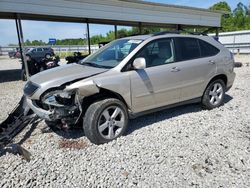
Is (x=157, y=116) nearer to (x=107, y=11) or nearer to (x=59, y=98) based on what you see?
(x=59, y=98)

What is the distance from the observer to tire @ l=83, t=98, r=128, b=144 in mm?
3523

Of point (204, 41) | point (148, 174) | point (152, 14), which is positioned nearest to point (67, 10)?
point (152, 14)

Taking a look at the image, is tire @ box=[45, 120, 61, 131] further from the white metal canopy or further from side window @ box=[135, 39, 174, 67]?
the white metal canopy

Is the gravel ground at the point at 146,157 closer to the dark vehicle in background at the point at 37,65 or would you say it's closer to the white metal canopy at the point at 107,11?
the dark vehicle in background at the point at 37,65

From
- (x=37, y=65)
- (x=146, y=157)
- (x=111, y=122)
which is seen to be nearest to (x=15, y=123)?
(x=111, y=122)

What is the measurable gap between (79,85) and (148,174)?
1.63 meters

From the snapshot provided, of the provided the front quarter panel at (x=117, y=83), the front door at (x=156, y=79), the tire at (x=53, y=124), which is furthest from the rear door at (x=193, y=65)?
the tire at (x=53, y=124)

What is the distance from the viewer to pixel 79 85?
340cm

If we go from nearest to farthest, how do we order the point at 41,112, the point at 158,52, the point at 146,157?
the point at 146,157 < the point at 41,112 < the point at 158,52

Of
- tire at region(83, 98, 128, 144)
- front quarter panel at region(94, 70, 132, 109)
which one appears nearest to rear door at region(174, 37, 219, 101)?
front quarter panel at region(94, 70, 132, 109)

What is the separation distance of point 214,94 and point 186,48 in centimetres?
143

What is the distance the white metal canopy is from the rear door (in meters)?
7.71

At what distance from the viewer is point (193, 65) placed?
4629mm

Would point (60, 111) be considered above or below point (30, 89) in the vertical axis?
below
